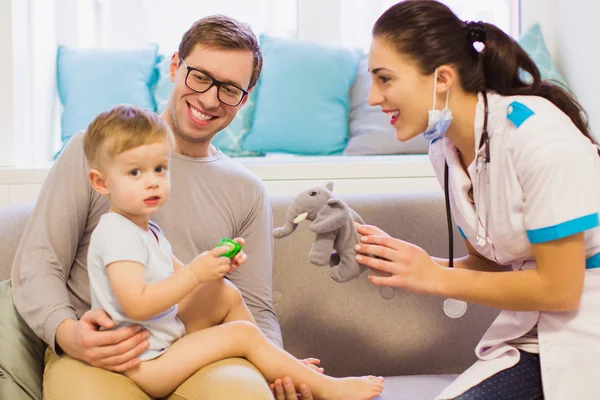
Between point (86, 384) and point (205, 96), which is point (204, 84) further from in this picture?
point (86, 384)

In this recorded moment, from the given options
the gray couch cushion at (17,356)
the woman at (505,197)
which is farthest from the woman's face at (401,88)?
the gray couch cushion at (17,356)

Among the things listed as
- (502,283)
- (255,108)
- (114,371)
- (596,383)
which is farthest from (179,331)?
(255,108)

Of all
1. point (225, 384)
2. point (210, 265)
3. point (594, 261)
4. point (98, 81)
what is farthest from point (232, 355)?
point (98, 81)

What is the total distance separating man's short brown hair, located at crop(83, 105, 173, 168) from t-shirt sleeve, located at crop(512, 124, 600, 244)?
77cm

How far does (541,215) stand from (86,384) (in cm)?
99

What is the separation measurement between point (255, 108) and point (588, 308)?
5.55 ft

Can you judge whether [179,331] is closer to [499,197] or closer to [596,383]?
[499,197]

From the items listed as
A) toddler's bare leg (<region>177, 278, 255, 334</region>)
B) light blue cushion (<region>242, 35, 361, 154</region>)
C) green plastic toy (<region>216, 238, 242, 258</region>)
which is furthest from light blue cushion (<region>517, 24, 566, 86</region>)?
green plastic toy (<region>216, 238, 242, 258</region>)

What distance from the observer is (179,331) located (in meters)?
1.54

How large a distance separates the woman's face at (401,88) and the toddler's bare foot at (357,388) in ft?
2.00

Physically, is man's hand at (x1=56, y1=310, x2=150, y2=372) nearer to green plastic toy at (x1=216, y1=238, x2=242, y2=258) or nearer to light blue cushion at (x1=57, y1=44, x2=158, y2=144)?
green plastic toy at (x1=216, y1=238, x2=242, y2=258)

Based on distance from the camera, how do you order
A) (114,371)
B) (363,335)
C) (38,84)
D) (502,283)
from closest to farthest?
(114,371), (502,283), (363,335), (38,84)

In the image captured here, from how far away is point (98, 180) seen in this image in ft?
4.75

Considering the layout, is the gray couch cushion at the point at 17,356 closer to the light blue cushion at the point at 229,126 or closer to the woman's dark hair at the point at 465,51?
the woman's dark hair at the point at 465,51
